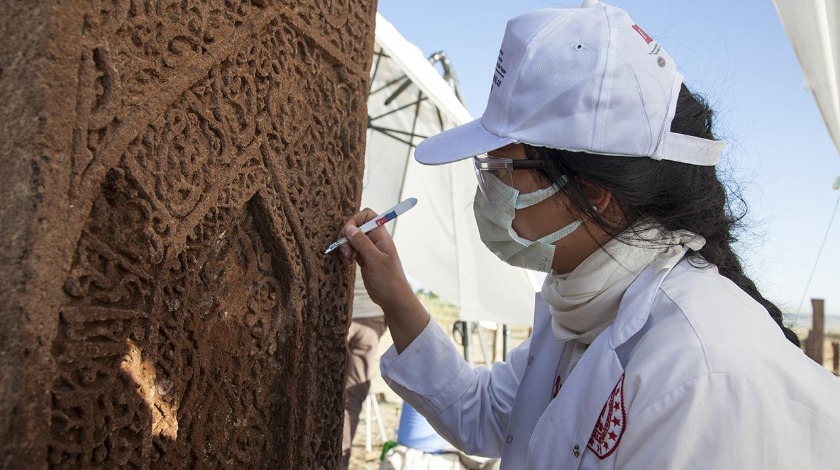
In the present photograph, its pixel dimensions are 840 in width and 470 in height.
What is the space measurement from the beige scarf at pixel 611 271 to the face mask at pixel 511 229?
0.24 feet

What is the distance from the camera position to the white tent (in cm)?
509

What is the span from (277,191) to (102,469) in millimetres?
638

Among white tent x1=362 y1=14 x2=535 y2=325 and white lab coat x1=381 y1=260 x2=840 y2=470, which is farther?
white tent x1=362 y1=14 x2=535 y2=325

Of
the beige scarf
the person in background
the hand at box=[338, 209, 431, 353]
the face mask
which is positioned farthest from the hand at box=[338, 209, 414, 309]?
the person in background

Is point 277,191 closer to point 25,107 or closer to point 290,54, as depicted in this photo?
point 290,54

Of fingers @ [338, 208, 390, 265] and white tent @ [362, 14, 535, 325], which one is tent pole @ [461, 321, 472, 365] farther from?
fingers @ [338, 208, 390, 265]

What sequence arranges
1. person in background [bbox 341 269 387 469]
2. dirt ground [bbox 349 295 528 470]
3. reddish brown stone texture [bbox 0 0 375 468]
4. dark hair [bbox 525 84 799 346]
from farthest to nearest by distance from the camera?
dirt ground [bbox 349 295 528 470]
person in background [bbox 341 269 387 469]
dark hair [bbox 525 84 799 346]
reddish brown stone texture [bbox 0 0 375 468]

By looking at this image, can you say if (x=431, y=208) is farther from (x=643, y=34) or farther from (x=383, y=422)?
(x=643, y=34)

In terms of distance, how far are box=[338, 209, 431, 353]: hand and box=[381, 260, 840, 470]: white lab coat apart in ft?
1.56

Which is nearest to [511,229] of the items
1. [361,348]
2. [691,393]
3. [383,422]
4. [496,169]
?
[496,169]

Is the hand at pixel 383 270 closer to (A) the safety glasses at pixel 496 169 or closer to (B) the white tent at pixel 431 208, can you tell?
(A) the safety glasses at pixel 496 169

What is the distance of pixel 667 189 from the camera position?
143 centimetres

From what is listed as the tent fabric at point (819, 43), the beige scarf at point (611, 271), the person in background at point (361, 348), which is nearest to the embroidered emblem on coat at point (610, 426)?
the beige scarf at point (611, 271)

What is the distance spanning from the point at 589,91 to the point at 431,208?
4.07 m
